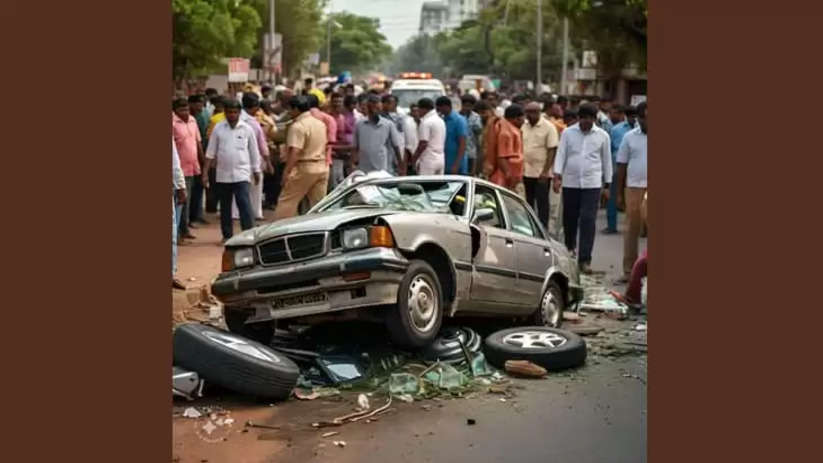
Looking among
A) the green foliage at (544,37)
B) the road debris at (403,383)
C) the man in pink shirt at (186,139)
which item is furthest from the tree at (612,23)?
the road debris at (403,383)

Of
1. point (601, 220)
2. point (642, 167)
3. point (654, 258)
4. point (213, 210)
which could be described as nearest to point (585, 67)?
point (601, 220)

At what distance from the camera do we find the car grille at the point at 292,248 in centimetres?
758

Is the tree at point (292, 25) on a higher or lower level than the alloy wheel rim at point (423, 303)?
higher

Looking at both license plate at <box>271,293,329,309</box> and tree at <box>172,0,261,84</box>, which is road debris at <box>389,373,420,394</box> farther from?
tree at <box>172,0,261,84</box>

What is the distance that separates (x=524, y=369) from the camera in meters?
7.88

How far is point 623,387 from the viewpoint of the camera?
25.8ft

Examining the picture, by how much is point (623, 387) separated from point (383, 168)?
720cm

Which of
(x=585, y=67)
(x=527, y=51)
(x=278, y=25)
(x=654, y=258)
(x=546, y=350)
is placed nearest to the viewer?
(x=654, y=258)

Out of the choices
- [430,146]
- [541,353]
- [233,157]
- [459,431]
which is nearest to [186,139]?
[233,157]

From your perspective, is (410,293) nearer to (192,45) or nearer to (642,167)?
(642,167)

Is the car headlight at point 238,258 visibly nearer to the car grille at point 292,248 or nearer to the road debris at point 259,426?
the car grille at point 292,248

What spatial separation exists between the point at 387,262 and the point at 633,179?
5.47 m

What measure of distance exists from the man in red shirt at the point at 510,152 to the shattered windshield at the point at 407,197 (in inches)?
198

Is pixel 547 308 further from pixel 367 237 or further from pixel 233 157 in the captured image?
pixel 233 157
